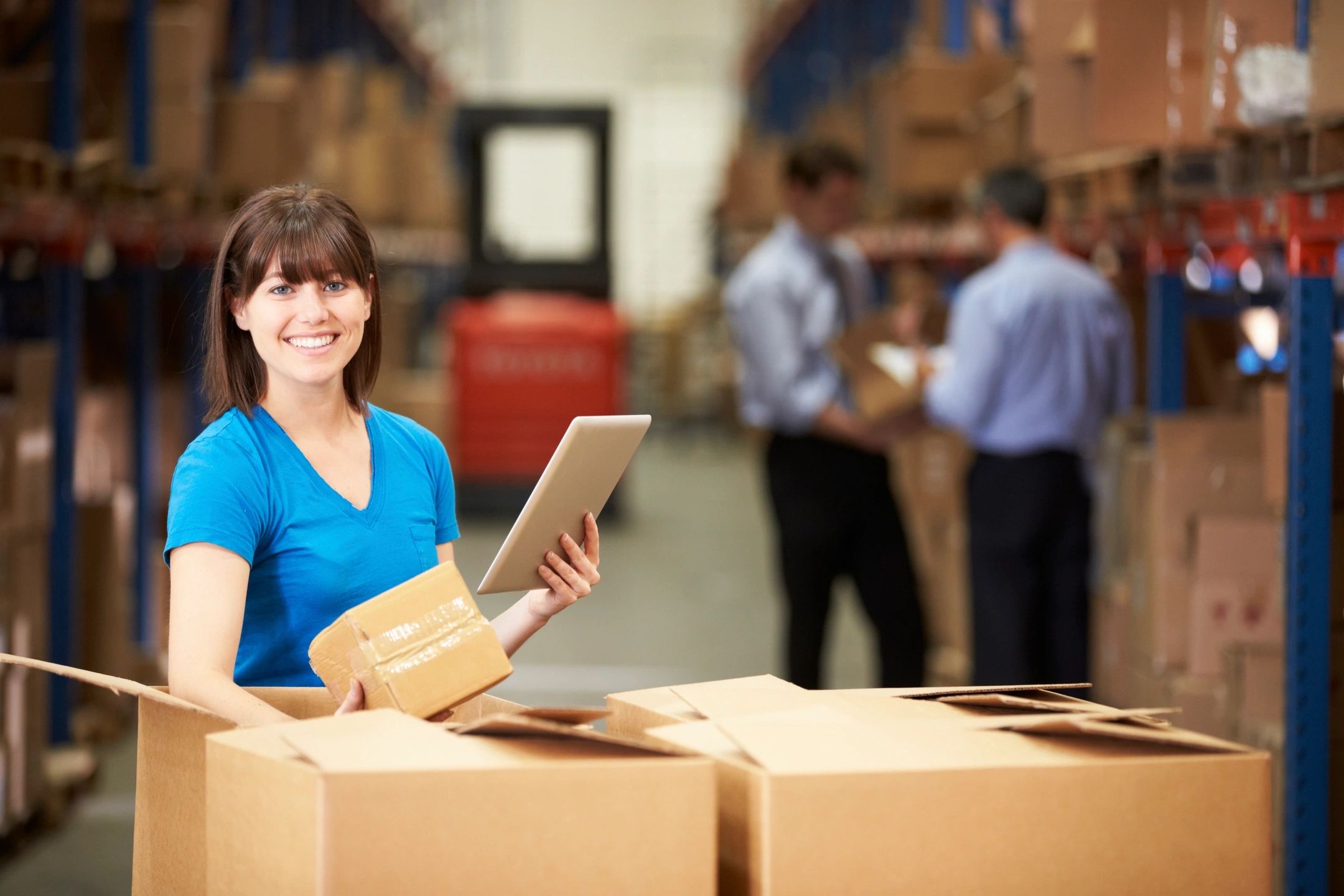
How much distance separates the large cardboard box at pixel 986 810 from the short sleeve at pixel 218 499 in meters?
0.63

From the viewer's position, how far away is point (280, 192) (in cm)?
206

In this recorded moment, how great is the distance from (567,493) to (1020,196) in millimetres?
3164

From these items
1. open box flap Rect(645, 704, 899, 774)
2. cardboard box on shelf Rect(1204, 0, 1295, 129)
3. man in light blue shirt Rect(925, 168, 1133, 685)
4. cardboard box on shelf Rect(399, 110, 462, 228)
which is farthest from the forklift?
open box flap Rect(645, 704, 899, 774)

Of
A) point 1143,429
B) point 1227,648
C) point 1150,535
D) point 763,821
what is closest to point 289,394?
point 763,821

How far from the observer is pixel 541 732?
5.09ft

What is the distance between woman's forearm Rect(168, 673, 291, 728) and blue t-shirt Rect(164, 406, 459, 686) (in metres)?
0.15

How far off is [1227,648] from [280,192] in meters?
2.53

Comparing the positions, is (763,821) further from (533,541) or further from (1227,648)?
(1227,648)

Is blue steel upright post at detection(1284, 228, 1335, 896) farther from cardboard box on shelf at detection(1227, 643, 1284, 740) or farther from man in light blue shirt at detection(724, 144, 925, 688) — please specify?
man in light blue shirt at detection(724, 144, 925, 688)

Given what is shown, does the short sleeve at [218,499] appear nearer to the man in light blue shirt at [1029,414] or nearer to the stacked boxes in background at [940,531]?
the man in light blue shirt at [1029,414]

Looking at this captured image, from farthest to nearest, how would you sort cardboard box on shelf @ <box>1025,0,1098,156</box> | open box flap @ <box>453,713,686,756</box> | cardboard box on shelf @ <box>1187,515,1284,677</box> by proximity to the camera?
cardboard box on shelf @ <box>1025,0,1098,156</box>
cardboard box on shelf @ <box>1187,515,1284,677</box>
open box flap @ <box>453,713,686,756</box>

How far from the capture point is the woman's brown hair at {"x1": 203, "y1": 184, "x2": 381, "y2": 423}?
2012mm

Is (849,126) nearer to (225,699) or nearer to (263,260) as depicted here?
(263,260)

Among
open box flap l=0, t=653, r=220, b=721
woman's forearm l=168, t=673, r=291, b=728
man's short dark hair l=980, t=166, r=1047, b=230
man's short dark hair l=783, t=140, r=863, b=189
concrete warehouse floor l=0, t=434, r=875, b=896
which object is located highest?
man's short dark hair l=783, t=140, r=863, b=189
